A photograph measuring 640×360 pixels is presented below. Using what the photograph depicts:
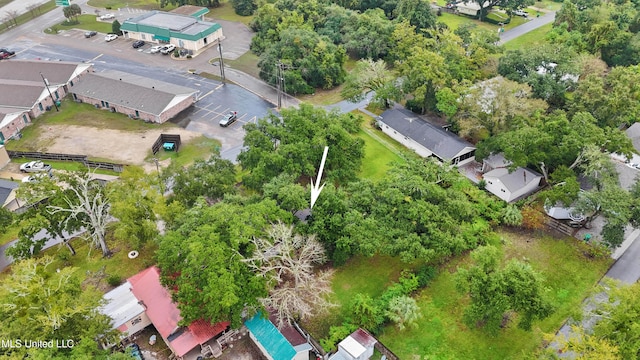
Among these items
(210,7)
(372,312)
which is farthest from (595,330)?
(210,7)

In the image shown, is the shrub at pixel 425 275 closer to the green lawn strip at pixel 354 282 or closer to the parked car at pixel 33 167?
the green lawn strip at pixel 354 282

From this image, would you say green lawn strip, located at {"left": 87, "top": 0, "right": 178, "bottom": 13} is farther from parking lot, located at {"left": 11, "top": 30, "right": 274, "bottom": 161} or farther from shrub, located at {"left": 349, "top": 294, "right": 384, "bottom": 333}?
shrub, located at {"left": 349, "top": 294, "right": 384, "bottom": 333}

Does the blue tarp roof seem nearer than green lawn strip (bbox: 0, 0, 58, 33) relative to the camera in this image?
Yes

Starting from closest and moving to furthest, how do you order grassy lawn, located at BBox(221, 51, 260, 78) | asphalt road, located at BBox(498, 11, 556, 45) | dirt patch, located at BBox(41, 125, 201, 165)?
dirt patch, located at BBox(41, 125, 201, 165) < grassy lawn, located at BBox(221, 51, 260, 78) < asphalt road, located at BBox(498, 11, 556, 45)

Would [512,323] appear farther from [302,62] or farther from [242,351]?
[302,62]

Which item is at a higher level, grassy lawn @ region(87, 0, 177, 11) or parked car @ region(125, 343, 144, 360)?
grassy lawn @ region(87, 0, 177, 11)

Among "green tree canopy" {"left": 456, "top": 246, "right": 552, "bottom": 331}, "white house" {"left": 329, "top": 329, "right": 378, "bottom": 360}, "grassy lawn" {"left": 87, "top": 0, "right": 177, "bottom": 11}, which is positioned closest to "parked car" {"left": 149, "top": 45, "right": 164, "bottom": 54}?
"grassy lawn" {"left": 87, "top": 0, "right": 177, "bottom": 11}

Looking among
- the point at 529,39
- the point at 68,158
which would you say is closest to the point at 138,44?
the point at 68,158

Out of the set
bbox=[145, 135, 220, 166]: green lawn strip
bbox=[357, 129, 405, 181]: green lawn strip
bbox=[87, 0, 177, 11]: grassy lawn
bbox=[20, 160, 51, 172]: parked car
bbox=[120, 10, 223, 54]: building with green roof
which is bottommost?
bbox=[357, 129, 405, 181]: green lawn strip

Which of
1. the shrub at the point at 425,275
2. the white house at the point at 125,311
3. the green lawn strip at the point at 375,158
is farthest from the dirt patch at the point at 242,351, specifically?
the green lawn strip at the point at 375,158
